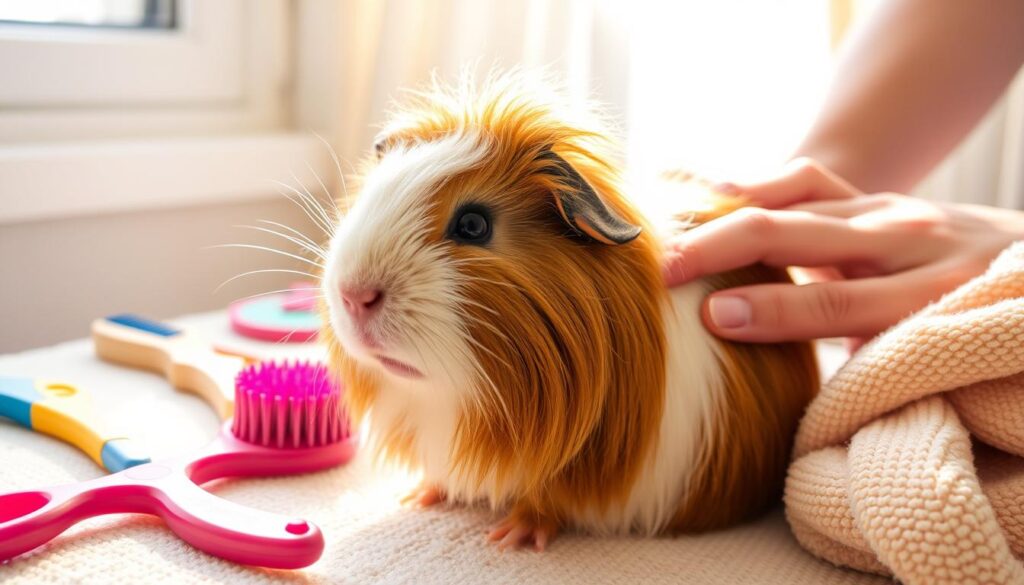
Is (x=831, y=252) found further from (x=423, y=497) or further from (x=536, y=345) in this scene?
(x=423, y=497)

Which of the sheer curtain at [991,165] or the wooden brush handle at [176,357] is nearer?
the wooden brush handle at [176,357]

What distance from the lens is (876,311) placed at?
0.89 m

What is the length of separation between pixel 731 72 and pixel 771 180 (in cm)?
58

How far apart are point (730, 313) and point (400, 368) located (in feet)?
1.02

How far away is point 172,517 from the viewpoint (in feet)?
2.50

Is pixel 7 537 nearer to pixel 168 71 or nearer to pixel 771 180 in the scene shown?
pixel 771 180

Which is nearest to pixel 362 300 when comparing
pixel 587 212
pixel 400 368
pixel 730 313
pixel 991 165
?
pixel 400 368

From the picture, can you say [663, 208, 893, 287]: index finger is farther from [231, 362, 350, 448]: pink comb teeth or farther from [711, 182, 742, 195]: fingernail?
[231, 362, 350, 448]: pink comb teeth

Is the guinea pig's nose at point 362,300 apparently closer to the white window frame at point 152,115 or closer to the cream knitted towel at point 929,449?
the cream knitted towel at point 929,449

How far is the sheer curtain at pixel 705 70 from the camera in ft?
4.81

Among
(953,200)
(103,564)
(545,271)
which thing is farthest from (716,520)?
(953,200)

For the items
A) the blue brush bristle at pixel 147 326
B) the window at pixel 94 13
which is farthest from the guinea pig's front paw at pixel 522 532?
the window at pixel 94 13

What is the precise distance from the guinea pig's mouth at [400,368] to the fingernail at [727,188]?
0.42m

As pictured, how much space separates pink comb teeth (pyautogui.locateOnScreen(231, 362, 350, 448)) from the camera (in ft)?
3.05
